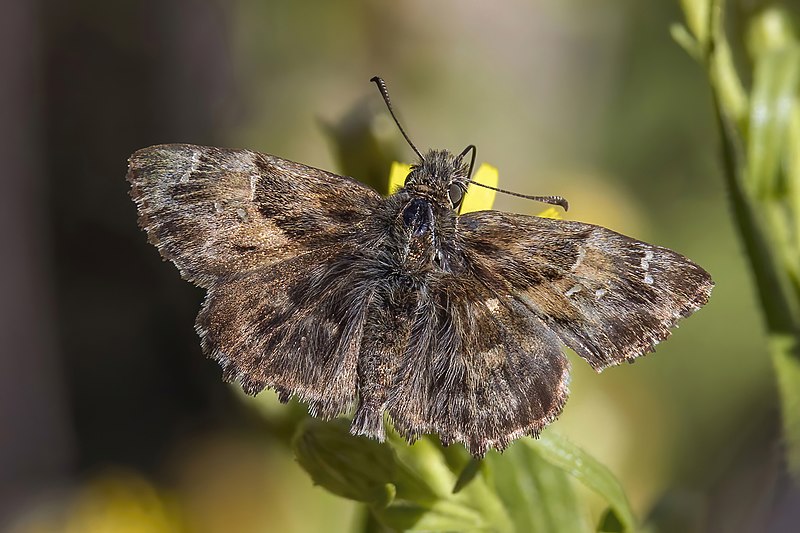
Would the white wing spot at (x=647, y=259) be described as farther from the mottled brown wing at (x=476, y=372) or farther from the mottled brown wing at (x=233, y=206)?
the mottled brown wing at (x=233, y=206)

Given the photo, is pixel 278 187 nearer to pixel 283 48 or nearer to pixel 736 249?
pixel 736 249

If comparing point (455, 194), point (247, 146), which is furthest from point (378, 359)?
point (247, 146)

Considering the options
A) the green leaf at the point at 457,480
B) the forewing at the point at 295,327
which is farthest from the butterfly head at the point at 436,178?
the green leaf at the point at 457,480

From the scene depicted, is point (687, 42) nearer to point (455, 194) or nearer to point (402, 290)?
point (455, 194)

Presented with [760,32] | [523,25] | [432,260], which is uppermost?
[523,25]

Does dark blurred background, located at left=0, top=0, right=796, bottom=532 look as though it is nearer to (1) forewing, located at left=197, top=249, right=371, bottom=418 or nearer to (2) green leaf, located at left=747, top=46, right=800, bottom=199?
(2) green leaf, located at left=747, top=46, right=800, bottom=199

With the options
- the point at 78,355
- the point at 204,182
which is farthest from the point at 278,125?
the point at 204,182
